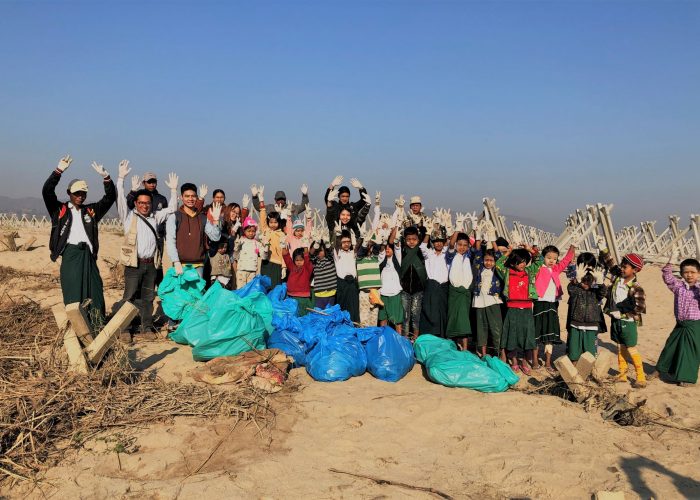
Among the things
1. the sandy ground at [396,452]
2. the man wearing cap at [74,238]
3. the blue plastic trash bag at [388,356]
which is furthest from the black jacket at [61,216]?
the blue plastic trash bag at [388,356]

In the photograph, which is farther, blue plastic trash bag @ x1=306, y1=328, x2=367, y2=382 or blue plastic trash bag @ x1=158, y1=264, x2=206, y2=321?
blue plastic trash bag @ x1=158, y1=264, x2=206, y2=321

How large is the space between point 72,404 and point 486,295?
400 cm

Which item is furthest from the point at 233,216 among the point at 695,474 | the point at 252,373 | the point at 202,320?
the point at 695,474

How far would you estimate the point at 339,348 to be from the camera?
16.4 ft

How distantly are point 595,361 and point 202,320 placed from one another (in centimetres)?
363

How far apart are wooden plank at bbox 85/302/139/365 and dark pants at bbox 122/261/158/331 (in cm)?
179

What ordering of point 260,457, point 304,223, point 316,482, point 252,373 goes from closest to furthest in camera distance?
point 316,482, point 260,457, point 252,373, point 304,223

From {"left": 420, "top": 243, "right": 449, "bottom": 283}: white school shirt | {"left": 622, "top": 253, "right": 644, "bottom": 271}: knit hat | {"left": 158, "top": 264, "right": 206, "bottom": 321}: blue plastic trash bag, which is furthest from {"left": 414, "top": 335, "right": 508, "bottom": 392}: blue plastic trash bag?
{"left": 158, "top": 264, "right": 206, "bottom": 321}: blue plastic trash bag

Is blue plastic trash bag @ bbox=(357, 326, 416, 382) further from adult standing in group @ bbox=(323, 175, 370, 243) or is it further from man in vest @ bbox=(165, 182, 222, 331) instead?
man in vest @ bbox=(165, 182, 222, 331)

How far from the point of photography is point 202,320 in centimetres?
505

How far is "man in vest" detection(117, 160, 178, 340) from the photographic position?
217 inches

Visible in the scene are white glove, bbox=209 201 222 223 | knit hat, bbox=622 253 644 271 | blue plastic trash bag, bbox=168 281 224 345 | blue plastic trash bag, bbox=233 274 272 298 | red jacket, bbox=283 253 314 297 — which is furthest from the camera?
red jacket, bbox=283 253 314 297

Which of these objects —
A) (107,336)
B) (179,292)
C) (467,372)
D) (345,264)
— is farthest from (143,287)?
(467,372)

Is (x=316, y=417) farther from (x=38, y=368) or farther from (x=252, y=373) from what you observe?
(x=38, y=368)
